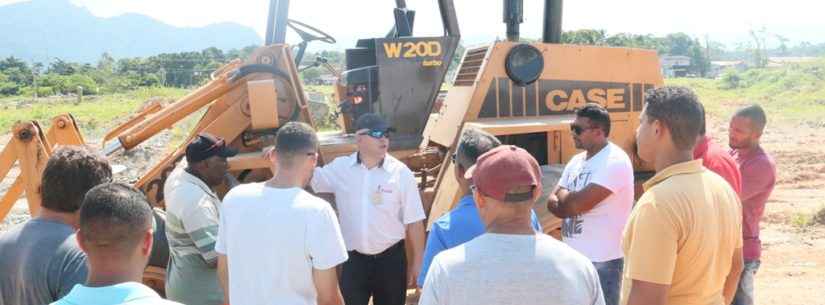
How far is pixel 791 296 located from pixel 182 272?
5445 mm

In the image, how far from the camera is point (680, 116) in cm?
245

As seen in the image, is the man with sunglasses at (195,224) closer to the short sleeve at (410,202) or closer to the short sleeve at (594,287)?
the short sleeve at (410,202)

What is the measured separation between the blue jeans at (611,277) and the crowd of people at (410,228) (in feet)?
0.04

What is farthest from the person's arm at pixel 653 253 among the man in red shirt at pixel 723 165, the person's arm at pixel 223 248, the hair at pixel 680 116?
the person's arm at pixel 223 248

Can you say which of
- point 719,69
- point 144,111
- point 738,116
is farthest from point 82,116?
point 719,69

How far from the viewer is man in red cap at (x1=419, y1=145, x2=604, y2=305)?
192 cm

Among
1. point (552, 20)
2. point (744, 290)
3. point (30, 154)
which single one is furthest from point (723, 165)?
point (30, 154)

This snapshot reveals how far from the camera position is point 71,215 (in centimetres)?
250

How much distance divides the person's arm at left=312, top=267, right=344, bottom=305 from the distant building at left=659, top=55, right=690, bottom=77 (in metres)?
53.1

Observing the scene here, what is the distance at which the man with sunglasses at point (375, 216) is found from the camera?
4.01m

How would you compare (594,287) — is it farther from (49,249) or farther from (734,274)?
(49,249)

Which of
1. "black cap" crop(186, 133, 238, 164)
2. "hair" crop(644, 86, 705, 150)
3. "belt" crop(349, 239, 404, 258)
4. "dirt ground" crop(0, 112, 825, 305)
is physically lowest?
"dirt ground" crop(0, 112, 825, 305)

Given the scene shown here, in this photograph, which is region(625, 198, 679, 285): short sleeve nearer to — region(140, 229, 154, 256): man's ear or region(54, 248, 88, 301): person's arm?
region(140, 229, 154, 256): man's ear

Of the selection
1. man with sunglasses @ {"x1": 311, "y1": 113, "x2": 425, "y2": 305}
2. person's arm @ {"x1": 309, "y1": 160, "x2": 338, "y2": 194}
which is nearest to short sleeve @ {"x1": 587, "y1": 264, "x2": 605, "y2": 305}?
man with sunglasses @ {"x1": 311, "y1": 113, "x2": 425, "y2": 305}
